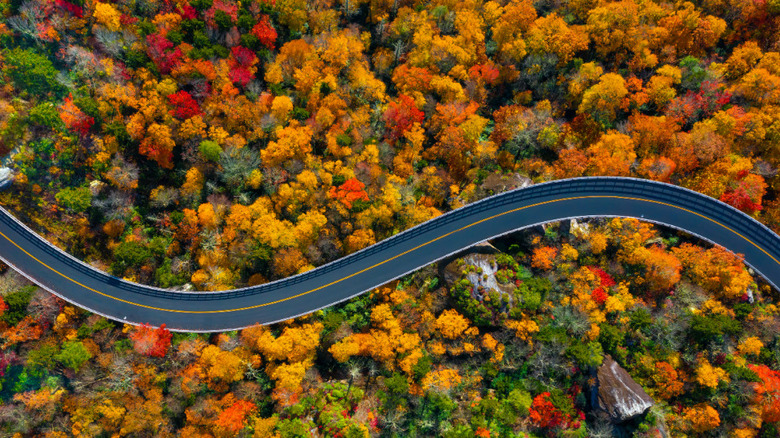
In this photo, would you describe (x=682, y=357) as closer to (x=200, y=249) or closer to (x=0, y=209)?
(x=200, y=249)

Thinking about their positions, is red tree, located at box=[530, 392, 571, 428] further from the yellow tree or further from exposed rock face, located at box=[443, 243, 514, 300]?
the yellow tree

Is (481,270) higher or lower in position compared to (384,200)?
lower

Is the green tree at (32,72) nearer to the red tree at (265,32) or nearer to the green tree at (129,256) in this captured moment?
the green tree at (129,256)

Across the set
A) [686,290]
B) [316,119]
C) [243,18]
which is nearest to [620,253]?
[686,290]

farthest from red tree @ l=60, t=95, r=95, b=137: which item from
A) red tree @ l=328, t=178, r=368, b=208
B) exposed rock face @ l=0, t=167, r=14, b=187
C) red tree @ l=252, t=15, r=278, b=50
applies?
red tree @ l=328, t=178, r=368, b=208

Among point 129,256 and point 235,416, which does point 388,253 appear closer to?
point 235,416

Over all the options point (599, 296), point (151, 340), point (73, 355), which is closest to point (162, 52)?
point (151, 340)
